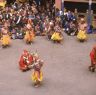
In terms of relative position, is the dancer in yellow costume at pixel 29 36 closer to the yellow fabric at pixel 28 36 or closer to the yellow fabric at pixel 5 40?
the yellow fabric at pixel 28 36

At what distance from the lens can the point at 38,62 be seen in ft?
64.5

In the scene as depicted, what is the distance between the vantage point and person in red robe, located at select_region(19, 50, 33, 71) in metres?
21.6

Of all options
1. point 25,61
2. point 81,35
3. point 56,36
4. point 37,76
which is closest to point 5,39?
point 56,36

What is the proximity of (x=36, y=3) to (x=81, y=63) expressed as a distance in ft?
32.1

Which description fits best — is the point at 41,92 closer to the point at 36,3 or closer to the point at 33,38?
the point at 33,38

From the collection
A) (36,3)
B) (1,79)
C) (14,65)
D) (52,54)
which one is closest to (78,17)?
(36,3)

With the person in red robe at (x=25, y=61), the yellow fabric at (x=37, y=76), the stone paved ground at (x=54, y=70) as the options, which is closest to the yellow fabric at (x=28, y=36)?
the stone paved ground at (x=54, y=70)

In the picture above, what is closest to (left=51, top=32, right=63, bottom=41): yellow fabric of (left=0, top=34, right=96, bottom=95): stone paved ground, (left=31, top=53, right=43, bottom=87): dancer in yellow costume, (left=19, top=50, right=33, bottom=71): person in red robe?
(left=0, top=34, right=96, bottom=95): stone paved ground

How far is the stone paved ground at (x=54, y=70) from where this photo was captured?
65.1ft

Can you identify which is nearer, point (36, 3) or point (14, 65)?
point (14, 65)

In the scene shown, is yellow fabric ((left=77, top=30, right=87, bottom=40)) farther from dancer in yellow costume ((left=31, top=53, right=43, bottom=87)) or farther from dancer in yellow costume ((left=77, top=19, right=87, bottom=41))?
dancer in yellow costume ((left=31, top=53, right=43, bottom=87))

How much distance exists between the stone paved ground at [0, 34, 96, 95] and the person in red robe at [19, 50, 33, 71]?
30cm

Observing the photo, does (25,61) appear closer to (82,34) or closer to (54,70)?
(54,70)

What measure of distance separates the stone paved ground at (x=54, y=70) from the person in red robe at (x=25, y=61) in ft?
0.97
